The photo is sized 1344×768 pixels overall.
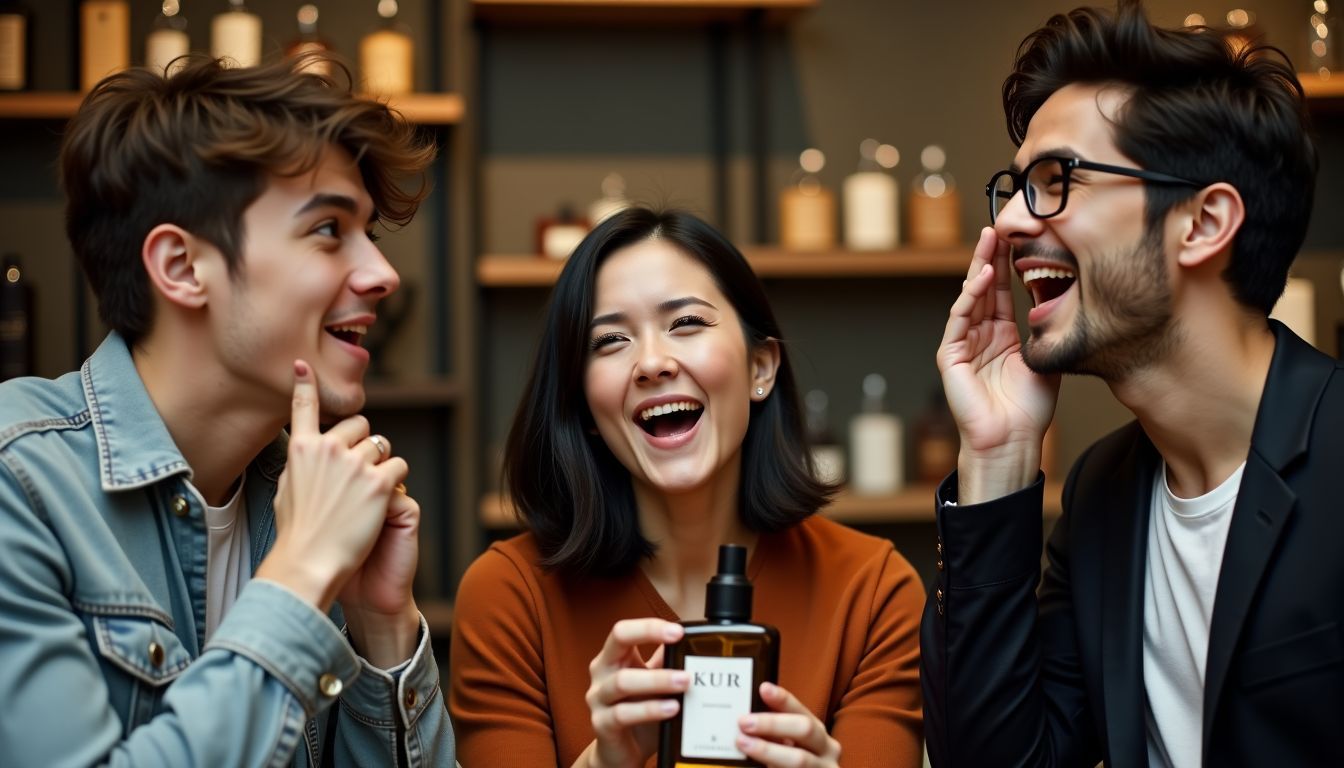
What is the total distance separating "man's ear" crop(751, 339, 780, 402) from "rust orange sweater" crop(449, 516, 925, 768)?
0.74ft

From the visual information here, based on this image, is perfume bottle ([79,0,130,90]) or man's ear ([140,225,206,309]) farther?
perfume bottle ([79,0,130,90])

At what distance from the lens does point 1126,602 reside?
145 cm

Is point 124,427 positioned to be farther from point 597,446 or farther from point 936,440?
point 936,440

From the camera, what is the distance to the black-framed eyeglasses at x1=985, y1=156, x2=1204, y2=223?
4.60 feet

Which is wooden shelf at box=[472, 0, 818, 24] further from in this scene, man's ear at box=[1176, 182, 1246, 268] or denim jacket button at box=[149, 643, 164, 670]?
denim jacket button at box=[149, 643, 164, 670]

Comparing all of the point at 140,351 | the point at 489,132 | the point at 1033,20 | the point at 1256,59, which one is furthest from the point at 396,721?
the point at 1033,20

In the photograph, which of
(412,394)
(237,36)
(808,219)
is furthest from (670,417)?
(237,36)

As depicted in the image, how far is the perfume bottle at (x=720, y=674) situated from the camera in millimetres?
1151

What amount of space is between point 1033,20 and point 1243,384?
2.45 m

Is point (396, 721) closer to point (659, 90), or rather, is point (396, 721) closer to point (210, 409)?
point (210, 409)

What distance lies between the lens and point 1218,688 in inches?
51.1

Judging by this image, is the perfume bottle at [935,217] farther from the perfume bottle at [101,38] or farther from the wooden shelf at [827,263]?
the perfume bottle at [101,38]

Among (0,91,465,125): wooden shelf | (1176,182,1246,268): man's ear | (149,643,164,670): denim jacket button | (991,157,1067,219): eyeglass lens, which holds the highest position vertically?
(0,91,465,125): wooden shelf

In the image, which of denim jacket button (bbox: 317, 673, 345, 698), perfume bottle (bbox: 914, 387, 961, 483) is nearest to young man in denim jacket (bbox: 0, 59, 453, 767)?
denim jacket button (bbox: 317, 673, 345, 698)
